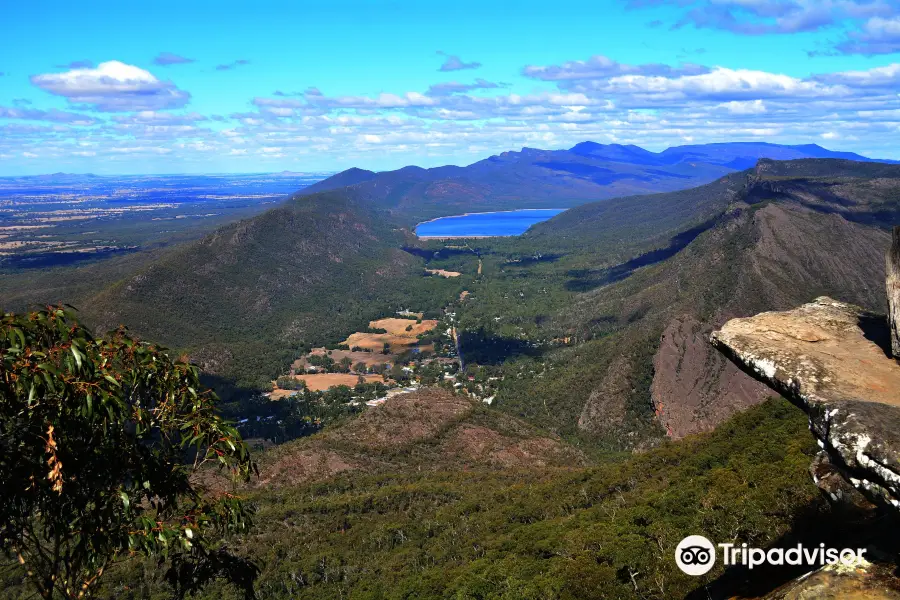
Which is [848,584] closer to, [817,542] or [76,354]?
[817,542]

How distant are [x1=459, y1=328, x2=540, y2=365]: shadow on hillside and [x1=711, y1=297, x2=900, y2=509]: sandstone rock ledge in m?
132

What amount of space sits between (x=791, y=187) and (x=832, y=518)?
190788mm

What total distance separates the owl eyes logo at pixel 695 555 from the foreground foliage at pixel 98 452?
16662mm

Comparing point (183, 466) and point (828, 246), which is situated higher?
point (183, 466)

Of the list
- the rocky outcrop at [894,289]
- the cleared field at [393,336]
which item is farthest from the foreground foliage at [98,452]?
the cleared field at [393,336]

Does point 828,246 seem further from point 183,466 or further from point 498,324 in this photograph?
point 183,466

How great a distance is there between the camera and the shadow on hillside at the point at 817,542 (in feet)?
37.2

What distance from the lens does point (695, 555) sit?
22781mm

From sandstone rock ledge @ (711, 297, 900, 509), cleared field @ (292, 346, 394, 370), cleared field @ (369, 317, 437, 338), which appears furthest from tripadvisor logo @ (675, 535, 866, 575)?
cleared field @ (369, 317, 437, 338)

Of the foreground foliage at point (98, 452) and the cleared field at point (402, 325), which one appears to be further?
the cleared field at point (402, 325)

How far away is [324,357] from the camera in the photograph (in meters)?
156

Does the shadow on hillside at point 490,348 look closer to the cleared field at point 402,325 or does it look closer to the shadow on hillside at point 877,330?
the cleared field at point 402,325

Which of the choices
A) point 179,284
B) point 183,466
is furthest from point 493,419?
point 179,284

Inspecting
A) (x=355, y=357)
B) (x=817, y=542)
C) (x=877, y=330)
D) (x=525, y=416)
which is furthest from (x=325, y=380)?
(x=877, y=330)
